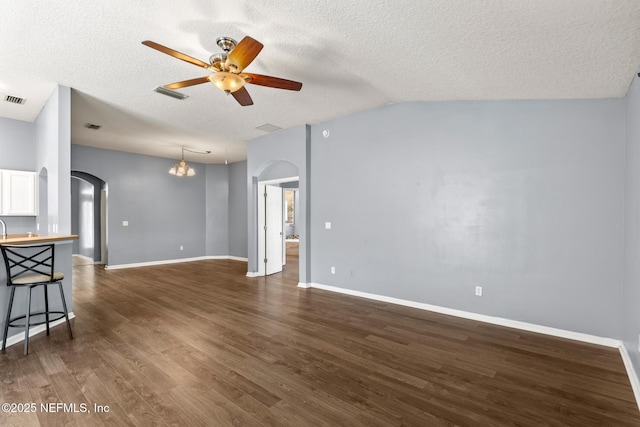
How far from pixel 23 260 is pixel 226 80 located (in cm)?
293

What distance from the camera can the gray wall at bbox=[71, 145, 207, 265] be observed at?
25.4ft

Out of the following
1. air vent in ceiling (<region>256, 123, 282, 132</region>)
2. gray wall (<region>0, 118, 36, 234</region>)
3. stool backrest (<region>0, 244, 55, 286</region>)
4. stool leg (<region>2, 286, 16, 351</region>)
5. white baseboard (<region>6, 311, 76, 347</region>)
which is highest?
air vent in ceiling (<region>256, 123, 282, 132</region>)

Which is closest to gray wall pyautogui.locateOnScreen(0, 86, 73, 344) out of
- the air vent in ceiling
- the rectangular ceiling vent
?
the rectangular ceiling vent

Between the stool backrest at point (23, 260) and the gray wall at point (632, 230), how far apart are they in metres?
5.52

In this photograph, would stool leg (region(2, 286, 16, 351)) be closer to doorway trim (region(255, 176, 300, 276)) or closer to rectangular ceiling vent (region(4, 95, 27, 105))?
rectangular ceiling vent (region(4, 95, 27, 105))

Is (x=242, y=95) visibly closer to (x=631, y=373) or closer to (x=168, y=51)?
(x=168, y=51)

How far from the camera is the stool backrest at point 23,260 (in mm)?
3031

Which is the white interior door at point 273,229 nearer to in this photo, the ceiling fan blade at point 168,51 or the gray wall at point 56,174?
the gray wall at point 56,174

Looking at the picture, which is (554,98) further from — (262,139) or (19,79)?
(19,79)

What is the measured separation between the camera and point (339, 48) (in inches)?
115

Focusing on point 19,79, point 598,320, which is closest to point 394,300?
point 598,320

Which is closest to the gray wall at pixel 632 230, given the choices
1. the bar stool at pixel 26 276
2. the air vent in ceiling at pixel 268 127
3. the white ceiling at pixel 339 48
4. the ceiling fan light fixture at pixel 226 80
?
the white ceiling at pixel 339 48

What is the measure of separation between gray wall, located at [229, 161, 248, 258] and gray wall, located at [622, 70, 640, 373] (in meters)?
8.25

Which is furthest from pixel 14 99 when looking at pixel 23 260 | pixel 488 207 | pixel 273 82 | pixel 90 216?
pixel 488 207
